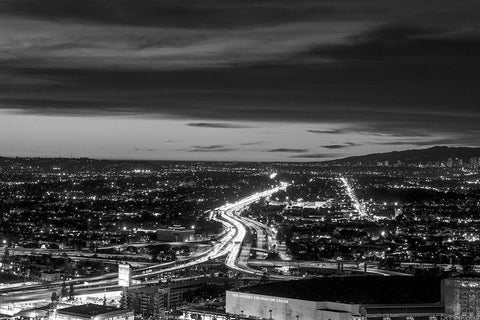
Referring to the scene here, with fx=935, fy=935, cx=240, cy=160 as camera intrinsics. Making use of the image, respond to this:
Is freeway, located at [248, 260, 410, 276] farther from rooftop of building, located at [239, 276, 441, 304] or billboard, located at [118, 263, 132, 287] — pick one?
rooftop of building, located at [239, 276, 441, 304]

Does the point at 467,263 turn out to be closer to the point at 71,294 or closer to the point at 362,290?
the point at 362,290

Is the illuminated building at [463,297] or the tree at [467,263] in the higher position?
the tree at [467,263]

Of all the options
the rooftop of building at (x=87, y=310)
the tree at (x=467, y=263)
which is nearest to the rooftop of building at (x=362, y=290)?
the rooftop of building at (x=87, y=310)

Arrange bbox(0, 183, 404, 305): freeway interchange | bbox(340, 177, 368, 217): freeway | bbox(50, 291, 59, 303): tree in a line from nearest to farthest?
bbox(50, 291, 59, 303): tree
bbox(0, 183, 404, 305): freeway interchange
bbox(340, 177, 368, 217): freeway

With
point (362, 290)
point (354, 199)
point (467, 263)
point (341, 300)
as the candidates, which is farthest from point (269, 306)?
point (354, 199)

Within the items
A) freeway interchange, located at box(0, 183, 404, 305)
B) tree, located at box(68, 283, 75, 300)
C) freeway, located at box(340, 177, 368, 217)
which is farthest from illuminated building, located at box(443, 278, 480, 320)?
freeway, located at box(340, 177, 368, 217)

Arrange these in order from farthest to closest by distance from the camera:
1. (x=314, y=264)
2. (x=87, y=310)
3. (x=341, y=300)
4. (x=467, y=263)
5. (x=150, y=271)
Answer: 1. (x=467, y=263)
2. (x=314, y=264)
3. (x=150, y=271)
4. (x=87, y=310)
5. (x=341, y=300)

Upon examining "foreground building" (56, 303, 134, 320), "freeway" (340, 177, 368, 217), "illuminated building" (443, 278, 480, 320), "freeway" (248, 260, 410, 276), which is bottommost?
"foreground building" (56, 303, 134, 320)

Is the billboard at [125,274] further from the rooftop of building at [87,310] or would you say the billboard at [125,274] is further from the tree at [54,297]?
the rooftop of building at [87,310]
